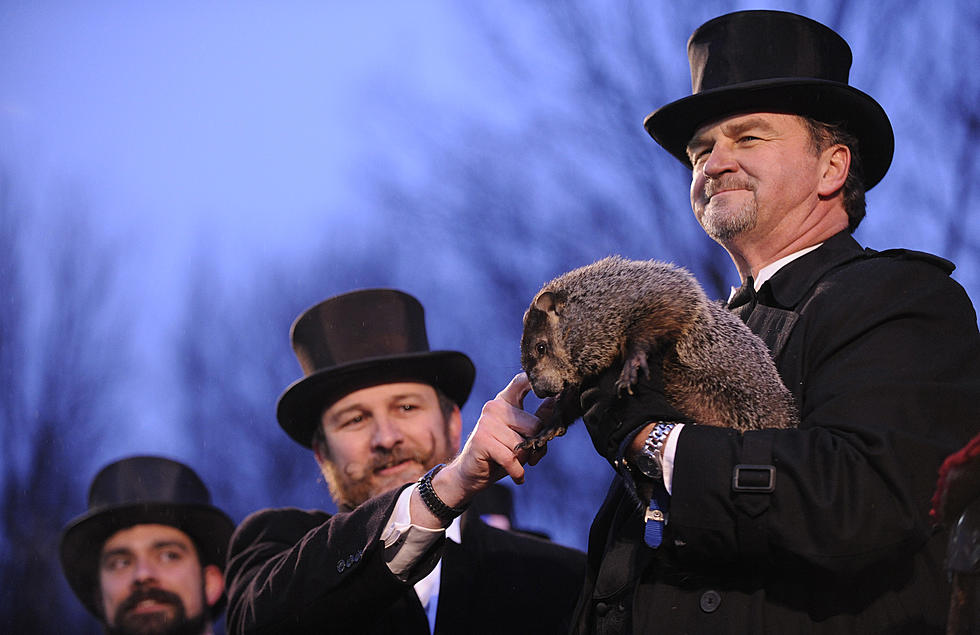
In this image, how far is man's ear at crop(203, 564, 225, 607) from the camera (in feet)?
20.4

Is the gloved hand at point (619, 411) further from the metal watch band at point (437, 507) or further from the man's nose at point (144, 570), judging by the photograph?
the man's nose at point (144, 570)

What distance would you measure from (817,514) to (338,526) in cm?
206

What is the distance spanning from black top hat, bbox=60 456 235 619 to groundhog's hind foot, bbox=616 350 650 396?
425 cm

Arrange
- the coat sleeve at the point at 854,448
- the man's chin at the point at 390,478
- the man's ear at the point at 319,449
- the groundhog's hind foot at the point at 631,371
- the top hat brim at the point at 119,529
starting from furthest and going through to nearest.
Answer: the top hat brim at the point at 119,529 < the man's ear at the point at 319,449 < the man's chin at the point at 390,478 < the groundhog's hind foot at the point at 631,371 < the coat sleeve at the point at 854,448

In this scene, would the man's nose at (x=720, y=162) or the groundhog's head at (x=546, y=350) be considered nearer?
the groundhog's head at (x=546, y=350)

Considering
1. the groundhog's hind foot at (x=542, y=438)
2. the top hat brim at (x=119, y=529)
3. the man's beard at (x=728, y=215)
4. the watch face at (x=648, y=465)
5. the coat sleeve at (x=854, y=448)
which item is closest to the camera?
the coat sleeve at (x=854, y=448)

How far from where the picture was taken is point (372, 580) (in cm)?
371

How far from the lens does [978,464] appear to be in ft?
6.23

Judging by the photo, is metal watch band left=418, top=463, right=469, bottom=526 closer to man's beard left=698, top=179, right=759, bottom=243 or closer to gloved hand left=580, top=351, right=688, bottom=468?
gloved hand left=580, top=351, right=688, bottom=468

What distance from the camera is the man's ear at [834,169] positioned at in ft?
11.5

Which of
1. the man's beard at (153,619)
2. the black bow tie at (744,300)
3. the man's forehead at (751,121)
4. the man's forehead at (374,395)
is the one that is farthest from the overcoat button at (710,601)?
the man's beard at (153,619)

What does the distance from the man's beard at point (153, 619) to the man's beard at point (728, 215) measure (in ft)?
13.7

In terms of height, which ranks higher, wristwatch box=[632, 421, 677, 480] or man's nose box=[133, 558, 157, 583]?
man's nose box=[133, 558, 157, 583]

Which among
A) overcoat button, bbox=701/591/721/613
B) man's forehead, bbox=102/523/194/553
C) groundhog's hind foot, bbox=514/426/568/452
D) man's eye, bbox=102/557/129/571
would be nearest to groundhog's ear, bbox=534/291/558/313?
groundhog's hind foot, bbox=514/426/568/452
